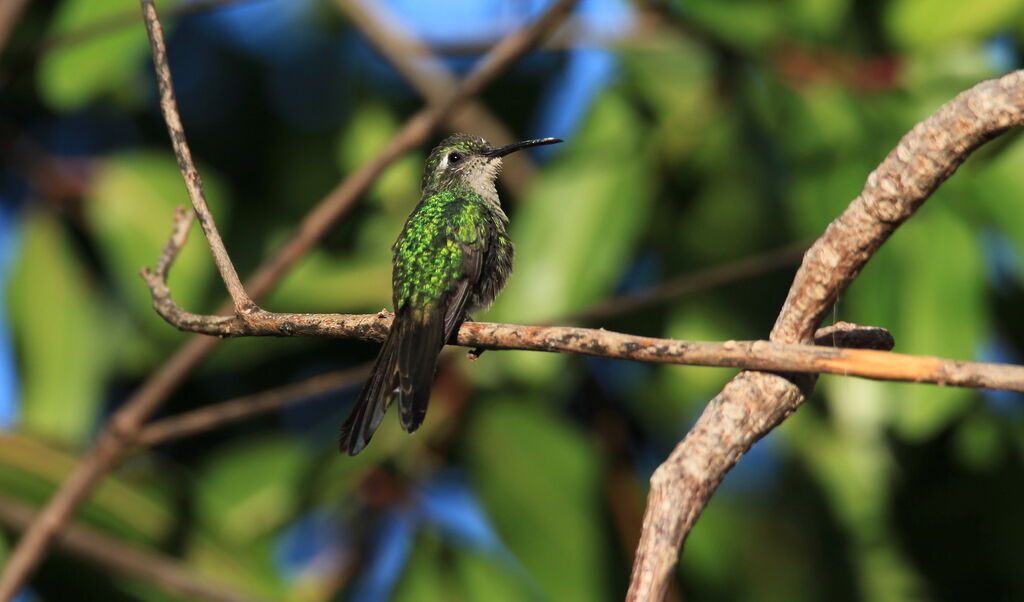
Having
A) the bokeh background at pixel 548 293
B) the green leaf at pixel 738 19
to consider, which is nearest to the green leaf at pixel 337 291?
the bokeh background at pixel 548 293

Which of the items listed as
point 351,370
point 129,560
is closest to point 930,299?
point 351,370

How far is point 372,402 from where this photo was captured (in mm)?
2086

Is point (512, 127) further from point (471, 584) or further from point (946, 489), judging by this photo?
point (946, 489)

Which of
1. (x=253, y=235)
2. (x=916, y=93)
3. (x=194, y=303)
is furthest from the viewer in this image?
(x=253, y=235)

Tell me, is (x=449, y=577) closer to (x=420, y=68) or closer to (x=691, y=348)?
(x=420, y=68)

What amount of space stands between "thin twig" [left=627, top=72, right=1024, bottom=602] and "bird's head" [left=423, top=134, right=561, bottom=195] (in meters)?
2.15

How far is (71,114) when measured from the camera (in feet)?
15.6

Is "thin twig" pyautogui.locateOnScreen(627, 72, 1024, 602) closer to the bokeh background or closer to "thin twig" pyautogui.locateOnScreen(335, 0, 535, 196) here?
the bokeh background

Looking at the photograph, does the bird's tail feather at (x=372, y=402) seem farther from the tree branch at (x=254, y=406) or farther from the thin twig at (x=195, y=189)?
the tree branch at (x=254, y=406)

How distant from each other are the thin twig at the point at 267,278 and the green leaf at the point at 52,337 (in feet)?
2.62

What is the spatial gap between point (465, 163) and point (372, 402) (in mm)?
1747

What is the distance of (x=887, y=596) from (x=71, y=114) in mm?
3605

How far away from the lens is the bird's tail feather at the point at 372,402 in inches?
78.7

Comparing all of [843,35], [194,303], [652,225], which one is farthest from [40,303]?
[843,35]
